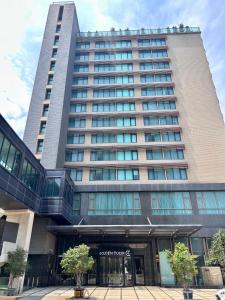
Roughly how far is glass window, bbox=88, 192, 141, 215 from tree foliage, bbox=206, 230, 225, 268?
30.0ft

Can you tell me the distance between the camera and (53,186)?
2536cm

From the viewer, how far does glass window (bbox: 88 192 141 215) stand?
101 ft

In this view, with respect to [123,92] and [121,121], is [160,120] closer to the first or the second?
[121,121]

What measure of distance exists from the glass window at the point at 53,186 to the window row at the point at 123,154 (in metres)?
9.99

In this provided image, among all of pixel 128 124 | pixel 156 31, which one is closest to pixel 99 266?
pixel 128 124

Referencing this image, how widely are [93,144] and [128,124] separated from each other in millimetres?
6477

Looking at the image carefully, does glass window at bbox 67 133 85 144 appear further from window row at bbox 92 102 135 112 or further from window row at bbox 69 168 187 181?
window row at bbox 92 102 135 112

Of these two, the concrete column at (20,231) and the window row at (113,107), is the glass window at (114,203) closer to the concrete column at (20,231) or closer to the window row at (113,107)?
the concrete column at (20,231)

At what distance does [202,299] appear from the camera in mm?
16594

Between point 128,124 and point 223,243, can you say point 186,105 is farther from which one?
point 223,243

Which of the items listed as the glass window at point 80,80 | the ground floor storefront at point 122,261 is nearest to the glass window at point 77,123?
the glass window at point 80,80

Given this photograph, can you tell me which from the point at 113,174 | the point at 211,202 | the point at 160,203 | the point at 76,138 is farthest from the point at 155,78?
the point at 211,202

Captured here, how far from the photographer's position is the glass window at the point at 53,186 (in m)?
24.8

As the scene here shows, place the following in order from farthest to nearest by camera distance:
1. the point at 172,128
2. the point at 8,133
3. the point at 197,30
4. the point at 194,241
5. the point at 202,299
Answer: the point at 197,30
the point at 172,128
the point at 194,241
the point at 8,133
the point at 202,299
